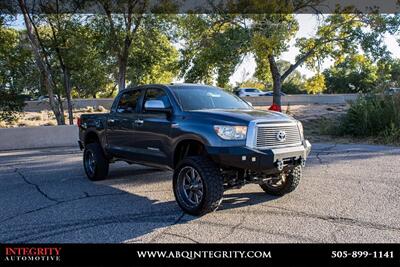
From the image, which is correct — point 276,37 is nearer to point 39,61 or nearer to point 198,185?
point 39,61

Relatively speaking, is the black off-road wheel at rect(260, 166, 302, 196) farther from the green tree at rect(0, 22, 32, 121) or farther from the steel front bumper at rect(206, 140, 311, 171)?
the green tree at rect(0, 22, 32, 121)

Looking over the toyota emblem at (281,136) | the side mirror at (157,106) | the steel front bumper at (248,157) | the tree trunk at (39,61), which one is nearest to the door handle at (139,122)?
the side mirror at (157,106)

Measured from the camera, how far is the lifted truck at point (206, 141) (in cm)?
536

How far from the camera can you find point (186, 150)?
6.18 metres

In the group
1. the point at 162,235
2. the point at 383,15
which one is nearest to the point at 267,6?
the point at 383,15

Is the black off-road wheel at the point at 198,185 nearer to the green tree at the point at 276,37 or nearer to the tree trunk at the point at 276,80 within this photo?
the green tree at the point at 276,37

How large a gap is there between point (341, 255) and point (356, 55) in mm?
20393

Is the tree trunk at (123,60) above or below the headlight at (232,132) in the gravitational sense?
above

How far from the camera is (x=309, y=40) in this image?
22.1 metres

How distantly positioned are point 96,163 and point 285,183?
3.72 m

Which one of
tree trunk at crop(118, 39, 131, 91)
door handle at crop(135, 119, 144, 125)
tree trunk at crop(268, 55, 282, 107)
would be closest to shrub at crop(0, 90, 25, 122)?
tree trunk at crop(118, 39, 131, 91)

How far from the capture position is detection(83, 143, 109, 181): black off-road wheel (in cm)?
804

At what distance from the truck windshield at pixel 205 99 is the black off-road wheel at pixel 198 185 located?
1008 millimetres

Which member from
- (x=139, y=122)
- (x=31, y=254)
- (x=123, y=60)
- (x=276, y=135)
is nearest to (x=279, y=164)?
(x=276, y=135)
